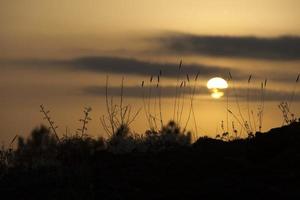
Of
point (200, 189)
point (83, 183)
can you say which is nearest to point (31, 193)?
point (83, 183)

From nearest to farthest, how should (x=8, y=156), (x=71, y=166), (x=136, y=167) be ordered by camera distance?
(x=136, y=167), (x=71, y=166), (x=8, y=156)

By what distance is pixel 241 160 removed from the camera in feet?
25.4

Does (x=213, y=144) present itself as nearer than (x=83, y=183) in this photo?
No

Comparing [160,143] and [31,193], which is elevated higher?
[160,143]

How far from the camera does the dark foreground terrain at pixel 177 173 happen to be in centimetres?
680

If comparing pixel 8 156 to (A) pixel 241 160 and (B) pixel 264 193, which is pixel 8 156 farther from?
(B) pixel 264 193

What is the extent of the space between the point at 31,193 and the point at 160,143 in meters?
2.65

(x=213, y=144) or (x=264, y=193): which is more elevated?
(x=213, y=144)

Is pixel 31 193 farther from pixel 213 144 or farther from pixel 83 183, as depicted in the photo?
pixel 213 144

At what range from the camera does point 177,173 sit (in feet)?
24.2

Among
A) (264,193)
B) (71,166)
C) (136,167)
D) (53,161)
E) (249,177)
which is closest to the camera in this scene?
(264,193)

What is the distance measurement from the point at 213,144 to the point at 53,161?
2.00 m

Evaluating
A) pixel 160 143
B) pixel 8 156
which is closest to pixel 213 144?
pixel 160 143

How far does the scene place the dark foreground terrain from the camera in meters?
6.80
